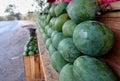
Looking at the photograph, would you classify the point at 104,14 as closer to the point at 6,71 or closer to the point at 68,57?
the point at 68,57

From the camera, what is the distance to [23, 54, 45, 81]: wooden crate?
2.72 meters

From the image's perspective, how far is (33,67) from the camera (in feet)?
8.98

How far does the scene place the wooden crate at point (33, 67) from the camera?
8.93 ft

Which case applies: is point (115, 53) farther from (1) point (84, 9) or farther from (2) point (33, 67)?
(2) point (33, 67)

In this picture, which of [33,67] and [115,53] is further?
[33,67]

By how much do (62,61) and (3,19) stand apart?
2722 cm

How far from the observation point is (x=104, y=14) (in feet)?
2.24

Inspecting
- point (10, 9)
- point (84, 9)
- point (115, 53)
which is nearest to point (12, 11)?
point (10, 9)

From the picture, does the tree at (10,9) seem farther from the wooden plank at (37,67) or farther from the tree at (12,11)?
the wooden plank at (37,67)

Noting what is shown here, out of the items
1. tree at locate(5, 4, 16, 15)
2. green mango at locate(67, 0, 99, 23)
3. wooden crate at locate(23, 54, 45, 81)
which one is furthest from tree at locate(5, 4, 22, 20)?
green mango at locate(67, 0, 99, 23)

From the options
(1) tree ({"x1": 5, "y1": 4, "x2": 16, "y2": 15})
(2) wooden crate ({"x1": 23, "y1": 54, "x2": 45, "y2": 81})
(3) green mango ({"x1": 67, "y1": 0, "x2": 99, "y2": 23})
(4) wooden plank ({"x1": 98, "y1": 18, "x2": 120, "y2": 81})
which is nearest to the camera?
(4) wooden plank ({"x1": 98, "y1": 18, "x2": 120, "y2": 81})

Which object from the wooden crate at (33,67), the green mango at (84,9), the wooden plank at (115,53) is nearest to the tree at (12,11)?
the wooden crate at (33,67)

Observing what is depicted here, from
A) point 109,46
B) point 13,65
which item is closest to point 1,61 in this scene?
point 13,65

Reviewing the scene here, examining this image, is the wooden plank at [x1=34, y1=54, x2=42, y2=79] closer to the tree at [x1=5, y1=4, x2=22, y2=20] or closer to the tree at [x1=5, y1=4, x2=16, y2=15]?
the tree at [x1=5, y1=4, x2=22, y2=20]
